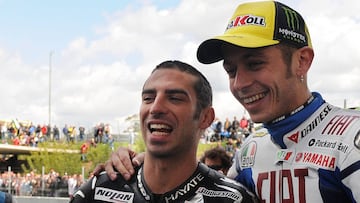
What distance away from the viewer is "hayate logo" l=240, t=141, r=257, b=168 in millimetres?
3113

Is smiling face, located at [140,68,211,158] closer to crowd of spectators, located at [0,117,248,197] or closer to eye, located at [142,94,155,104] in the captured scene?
eye, located at [142,94,155,104]

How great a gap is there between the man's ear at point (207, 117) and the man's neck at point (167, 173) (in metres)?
0.21

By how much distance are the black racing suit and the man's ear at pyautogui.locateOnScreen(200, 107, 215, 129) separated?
0.21 metres

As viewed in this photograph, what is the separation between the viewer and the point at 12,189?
23734mm

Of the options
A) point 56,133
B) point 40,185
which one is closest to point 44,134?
point 56,133

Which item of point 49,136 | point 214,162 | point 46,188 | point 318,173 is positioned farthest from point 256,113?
point 49,136

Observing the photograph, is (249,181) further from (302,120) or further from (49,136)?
(49,136)

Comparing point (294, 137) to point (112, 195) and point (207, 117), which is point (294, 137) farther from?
point (112, 195)

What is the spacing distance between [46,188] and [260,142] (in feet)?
66.8

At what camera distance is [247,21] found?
115 inches

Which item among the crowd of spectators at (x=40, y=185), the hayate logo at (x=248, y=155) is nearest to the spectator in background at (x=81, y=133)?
the crowd of spectators at (x=40, y=185)

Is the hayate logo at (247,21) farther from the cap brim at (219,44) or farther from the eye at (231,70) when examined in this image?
the eye at (231,70)

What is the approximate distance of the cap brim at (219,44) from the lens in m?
2.77

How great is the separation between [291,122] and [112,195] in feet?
3.15
